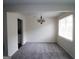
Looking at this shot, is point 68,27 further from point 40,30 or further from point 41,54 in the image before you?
point 40,30

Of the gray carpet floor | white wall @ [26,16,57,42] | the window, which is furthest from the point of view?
white wall @ [26,16,57,42]

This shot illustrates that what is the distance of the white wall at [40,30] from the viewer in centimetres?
979

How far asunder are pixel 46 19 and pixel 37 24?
40.8 inches

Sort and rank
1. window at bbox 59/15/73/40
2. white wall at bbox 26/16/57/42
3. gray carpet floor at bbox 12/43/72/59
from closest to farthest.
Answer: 1. gray carpet floor at bbox 12/43/72/59
2. window at bbox 59/15/73/40
3. white wall at bbox 26/16/57/42

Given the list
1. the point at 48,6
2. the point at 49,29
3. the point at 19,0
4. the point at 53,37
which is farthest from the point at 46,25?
the point at 19,0

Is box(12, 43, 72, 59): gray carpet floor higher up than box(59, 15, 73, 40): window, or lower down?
lower down

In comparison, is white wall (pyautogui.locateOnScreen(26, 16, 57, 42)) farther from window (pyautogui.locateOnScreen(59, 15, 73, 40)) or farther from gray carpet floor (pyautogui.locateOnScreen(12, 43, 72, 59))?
gray carpet floor (pyautogui.locateOnScreen(12, 43, 72, 59))

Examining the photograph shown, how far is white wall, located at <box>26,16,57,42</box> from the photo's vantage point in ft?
32.1

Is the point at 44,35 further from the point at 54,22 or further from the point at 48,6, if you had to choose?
the point at 48,6

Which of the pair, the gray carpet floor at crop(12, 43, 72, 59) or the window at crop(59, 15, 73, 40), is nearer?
the gray carpet floor at crop(12, 43, 72, 59)

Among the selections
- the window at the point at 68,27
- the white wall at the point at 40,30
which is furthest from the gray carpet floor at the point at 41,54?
the white wall at the point at 40,30

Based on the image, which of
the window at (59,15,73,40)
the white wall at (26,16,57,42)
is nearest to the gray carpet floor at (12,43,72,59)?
the window at (59,15,73,40)

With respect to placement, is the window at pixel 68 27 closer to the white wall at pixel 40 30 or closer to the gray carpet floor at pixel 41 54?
the gray carpet floor at pixel 41 54

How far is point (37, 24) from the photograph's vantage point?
9.92m
